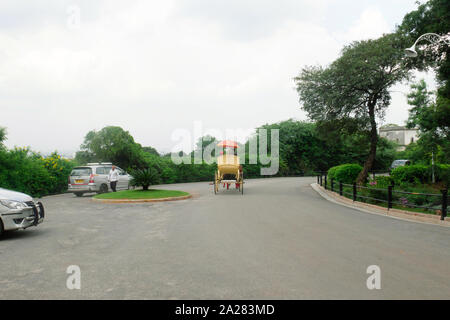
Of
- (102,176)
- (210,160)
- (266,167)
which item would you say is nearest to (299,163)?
(266,167)

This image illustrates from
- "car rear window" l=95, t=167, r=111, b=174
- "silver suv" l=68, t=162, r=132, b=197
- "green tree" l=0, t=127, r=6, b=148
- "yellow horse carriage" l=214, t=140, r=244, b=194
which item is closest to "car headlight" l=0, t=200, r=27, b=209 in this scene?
"green tree" l=0, t=127, r=6, b=148

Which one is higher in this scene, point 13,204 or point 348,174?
point 348,174

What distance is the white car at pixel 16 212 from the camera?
800 cm

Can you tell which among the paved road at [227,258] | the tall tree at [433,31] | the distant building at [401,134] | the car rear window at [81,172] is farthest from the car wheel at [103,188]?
the distant building at [401,134]

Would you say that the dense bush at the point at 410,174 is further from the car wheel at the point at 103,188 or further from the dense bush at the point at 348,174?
the car wheel at the point at 103,188

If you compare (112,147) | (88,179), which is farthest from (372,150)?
(112,147)

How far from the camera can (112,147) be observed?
28.6m

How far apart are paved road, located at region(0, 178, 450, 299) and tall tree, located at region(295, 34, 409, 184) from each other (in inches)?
430

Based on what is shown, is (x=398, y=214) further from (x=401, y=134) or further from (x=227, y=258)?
(x=401, y=134)

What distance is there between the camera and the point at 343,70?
64.4 ft

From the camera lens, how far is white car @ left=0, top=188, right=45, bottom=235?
315 inches

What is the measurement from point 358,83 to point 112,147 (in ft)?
63.3

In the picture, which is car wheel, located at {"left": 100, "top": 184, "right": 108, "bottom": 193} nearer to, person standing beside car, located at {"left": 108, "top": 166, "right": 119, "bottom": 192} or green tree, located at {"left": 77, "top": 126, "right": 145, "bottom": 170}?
person standing beside car, located at {"left": 108, "top": 166, "right": 119, "bottom": 192}

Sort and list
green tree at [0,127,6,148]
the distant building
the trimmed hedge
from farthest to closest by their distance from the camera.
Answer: the distant building, the trimmed hedge, green tree at [0,127,6,148]
